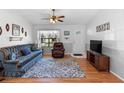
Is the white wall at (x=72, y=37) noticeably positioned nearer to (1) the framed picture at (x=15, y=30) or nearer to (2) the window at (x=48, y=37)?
(2) the window at (x=48, y=37)

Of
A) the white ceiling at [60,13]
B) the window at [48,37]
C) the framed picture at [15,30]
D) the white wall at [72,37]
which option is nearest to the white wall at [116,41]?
the white ceiling at [60,13]

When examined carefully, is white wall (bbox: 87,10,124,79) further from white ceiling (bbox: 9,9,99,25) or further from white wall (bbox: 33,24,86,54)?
white wall (bbox: 33,24,86,54)

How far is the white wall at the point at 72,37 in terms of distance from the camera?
28.6 ft

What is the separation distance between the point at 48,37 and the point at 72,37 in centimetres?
160

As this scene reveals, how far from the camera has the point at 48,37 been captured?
8.84 meters

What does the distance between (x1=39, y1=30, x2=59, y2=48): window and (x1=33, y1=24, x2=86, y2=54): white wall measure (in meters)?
0.33

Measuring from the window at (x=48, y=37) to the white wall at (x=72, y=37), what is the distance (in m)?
0.33

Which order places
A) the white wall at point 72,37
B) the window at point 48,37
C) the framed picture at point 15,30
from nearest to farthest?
the framed picture at point 15,30 < the white wall at point 72,37 < the window at point 48,37

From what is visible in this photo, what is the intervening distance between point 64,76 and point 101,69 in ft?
4.42

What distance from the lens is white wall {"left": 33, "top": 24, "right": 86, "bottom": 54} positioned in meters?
8.70

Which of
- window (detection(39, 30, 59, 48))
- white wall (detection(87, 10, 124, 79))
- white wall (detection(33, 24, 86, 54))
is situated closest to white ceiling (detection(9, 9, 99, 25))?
white wall (detection(87, 10, 124, 79))

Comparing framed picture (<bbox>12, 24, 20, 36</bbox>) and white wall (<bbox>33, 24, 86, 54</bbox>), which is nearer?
framed picture (<bbox>12, 24, 20, 36</bbox>)

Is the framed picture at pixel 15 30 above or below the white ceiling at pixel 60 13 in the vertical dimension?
below
